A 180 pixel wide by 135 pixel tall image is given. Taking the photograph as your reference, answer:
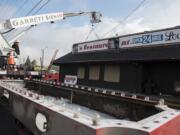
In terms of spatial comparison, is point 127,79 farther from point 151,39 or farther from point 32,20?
point 32,20

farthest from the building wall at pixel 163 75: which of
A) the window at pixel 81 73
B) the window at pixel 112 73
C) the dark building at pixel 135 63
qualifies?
the window at pixel 81 73

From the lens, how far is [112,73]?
18.2m

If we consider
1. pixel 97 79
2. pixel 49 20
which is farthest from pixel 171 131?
pixel 49 20

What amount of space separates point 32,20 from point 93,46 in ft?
16.7

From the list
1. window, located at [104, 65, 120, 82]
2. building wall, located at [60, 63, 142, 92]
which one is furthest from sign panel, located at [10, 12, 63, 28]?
window, located at [104, 65, 120, 82]

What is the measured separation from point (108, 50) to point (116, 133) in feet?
57.2

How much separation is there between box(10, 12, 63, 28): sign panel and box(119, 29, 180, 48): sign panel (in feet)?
16.9

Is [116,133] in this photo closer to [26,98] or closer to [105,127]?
[105,127]

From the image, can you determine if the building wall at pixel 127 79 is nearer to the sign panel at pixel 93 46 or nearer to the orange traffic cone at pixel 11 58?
the sign panel at pixel 93 46

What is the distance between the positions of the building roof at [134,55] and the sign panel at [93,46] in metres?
0.29

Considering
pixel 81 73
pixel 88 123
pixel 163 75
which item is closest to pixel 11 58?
pixel 81 73

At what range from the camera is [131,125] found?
2648 millimetres

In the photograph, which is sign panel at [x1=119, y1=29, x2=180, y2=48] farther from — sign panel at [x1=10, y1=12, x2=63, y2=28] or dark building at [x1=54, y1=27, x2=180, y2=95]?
sign panel at [x1=10, y1=12, x2=63, y2=28]

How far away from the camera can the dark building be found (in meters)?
14.7
